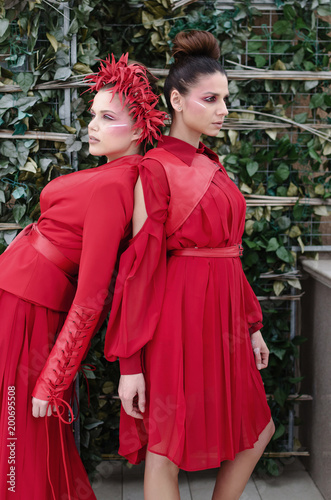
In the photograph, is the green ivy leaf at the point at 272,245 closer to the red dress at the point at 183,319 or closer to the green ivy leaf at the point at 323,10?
the red dress at the point at 183,319

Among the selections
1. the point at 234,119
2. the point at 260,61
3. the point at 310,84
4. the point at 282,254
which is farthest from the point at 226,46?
the point at 282,254

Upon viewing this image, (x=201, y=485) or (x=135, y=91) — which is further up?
(x=135, y=91)

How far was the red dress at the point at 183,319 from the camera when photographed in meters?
1.49

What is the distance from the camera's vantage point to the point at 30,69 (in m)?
2.14

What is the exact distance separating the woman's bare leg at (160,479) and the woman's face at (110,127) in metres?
0.95

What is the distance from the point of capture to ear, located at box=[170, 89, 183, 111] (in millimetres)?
1588

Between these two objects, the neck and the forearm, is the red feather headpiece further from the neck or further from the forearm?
the forearm

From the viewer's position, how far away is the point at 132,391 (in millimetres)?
1508

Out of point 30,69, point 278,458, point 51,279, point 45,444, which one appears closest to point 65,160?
point 30,69

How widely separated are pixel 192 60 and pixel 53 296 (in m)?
0.82

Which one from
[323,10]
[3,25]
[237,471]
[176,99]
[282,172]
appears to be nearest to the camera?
[176,99]

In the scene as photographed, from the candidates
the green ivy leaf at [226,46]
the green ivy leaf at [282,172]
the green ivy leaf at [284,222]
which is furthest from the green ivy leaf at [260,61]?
the green ivy leaf at [284,222]

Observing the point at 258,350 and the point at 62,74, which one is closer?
the point at 258,350

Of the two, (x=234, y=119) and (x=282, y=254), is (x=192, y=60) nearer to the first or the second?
(x=234, y=119)
